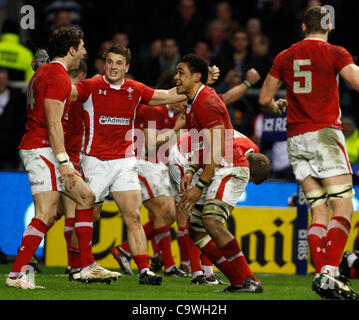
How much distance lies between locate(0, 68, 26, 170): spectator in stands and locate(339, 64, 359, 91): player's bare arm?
284 inches

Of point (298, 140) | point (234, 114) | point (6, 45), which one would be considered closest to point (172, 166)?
point (298, 140)

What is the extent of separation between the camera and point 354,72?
7.34 meters

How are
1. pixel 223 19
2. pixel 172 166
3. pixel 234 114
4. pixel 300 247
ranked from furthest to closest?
pixel 223 19
pixel 234 114
pixel 300 247
pixel 172 166

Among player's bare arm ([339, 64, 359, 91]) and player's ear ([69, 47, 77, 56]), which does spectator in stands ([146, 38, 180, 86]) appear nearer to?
player's ear ([69, 47, 77, 56])

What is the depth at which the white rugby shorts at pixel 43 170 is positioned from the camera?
812 cm

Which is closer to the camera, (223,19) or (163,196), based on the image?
(163,196)

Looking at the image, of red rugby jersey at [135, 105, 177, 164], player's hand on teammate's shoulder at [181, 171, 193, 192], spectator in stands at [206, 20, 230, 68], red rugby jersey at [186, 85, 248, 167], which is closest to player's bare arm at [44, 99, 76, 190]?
player's hand on teammate's shoulder at [181, 171, 193, 192]

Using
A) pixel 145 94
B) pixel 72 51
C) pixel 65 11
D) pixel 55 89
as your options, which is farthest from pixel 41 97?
pixel 65 11

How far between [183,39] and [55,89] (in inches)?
319

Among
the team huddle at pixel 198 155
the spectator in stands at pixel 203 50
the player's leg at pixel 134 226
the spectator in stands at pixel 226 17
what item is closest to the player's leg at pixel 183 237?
the team huddle at pixel 198 155

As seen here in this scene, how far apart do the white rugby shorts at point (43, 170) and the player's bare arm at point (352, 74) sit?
2.68 m

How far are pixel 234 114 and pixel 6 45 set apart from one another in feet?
12.6

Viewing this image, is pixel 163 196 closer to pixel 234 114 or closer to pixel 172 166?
pixel 172 166

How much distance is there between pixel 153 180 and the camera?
35.2ft
